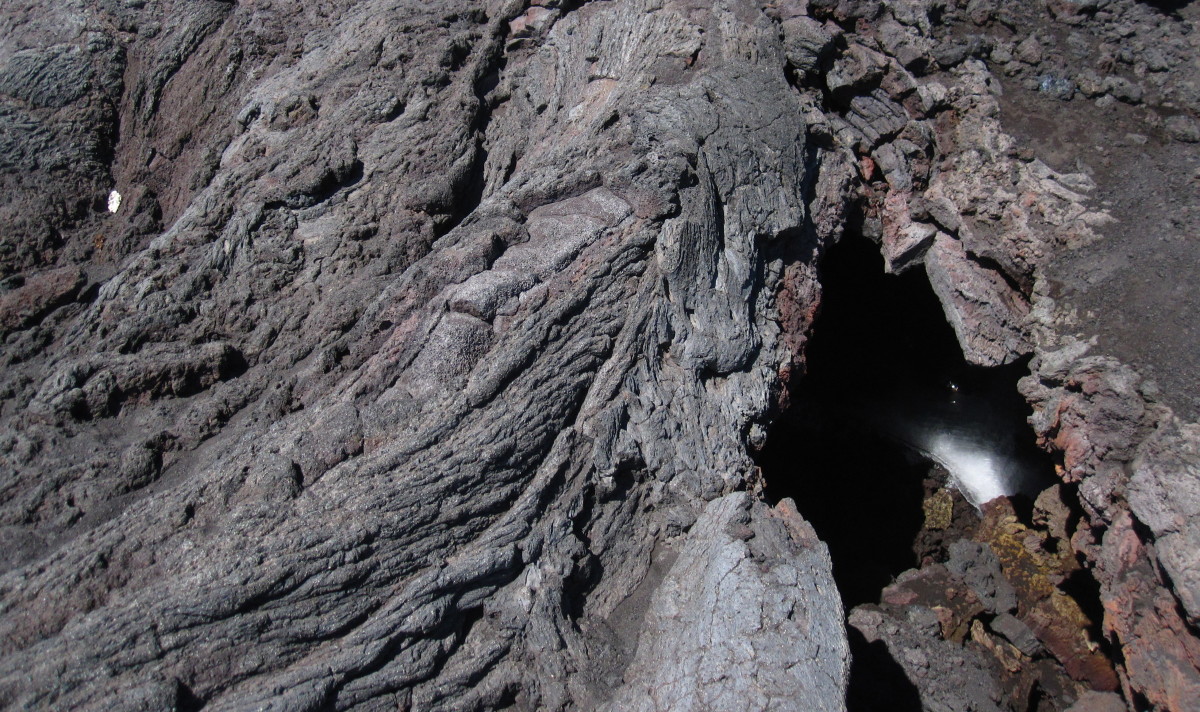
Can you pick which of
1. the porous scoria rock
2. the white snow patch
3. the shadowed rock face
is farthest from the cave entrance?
the porous scoria rock

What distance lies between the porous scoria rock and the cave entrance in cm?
220

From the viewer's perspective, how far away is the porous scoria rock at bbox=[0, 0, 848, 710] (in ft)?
10.7

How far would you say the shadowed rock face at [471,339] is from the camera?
3311 millimetres

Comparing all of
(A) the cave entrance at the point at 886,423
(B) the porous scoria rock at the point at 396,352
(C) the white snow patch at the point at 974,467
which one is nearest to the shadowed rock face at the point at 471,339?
(B) the porous scoria rock at the point at 396,352

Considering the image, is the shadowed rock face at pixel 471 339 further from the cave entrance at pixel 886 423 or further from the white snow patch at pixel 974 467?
the white snow patch at pixel 974 467

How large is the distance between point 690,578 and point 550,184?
8.27 ft

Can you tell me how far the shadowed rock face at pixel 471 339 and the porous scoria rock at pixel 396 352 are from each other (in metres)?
0.02

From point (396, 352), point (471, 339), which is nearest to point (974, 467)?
point (471, 339)

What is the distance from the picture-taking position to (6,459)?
3.50 meters

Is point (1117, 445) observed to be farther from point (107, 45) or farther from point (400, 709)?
point (107, 45)

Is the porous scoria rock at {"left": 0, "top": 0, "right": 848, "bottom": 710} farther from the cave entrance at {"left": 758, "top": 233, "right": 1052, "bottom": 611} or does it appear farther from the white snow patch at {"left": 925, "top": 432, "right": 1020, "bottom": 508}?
the white snow patch at {"left": 925, "top": 432, "right": 1020, "bottom": 508}

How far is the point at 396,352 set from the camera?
13.3 feet

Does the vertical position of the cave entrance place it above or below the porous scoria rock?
below

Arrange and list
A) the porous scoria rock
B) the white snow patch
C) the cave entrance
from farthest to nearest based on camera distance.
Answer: the white snow patch
the cave entrance
the porous scoria rock
